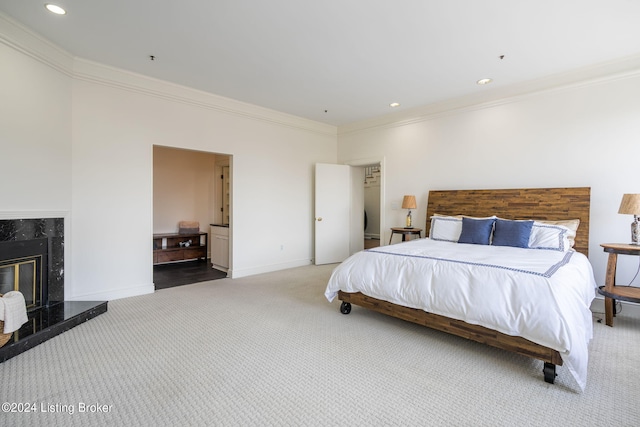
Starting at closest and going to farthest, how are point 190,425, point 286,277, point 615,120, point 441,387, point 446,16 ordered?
1. point 190,425
2. point 441,387
3. point 446,16
4. point 615,120
5. point 286,277

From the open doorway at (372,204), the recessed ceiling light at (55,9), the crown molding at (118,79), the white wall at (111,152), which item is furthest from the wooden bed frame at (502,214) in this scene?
the recessed ceiling light at (55,9)

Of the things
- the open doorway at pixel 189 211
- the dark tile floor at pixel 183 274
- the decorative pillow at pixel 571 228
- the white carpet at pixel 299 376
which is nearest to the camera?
the white carpet at pixel 299 376

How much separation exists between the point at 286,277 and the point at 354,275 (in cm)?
209

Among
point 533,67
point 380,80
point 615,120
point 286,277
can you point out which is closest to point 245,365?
point 286,277

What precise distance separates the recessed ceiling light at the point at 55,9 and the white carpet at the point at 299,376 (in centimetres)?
285

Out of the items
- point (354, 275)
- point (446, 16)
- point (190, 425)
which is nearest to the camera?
point (190, 425)

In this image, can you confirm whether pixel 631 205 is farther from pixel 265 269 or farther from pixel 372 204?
pixel 372 204

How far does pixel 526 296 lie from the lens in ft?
7.01

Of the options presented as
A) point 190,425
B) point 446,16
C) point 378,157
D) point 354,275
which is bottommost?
point 190,425

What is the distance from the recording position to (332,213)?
A: 243 inches

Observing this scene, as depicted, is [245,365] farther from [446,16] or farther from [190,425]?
[446,16]

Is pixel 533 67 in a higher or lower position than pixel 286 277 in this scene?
higher

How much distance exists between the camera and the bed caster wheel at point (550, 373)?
2012 mm

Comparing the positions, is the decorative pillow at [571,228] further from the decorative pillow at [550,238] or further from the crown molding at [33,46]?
the crown molding at [33,46]
